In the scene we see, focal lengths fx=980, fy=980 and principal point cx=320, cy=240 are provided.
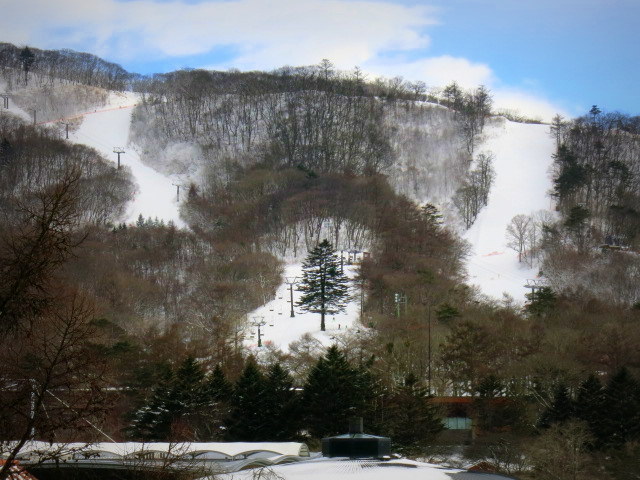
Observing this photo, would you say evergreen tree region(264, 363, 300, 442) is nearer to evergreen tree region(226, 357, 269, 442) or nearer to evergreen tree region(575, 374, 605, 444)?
evergreen tree region(226, 357, 269, 442)

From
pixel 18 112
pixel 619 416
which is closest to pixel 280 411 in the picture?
pixel 619 416

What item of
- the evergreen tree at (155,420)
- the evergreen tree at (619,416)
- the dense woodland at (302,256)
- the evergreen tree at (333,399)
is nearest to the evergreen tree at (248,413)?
the dense woodland at (302,256)

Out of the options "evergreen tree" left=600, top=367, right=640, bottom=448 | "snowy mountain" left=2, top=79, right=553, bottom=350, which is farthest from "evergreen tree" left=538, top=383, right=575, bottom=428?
"snowy mountain" left=2, top=79, right=553, bottom=350

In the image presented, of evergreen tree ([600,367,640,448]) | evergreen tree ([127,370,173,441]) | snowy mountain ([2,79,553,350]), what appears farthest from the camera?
snowy mountain ([2,79,553,350])

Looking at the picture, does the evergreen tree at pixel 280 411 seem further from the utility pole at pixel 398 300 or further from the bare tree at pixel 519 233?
the bare tree at pixel 519 233

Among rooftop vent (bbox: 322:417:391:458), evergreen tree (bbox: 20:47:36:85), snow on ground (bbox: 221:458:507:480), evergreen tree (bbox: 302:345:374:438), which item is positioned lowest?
snow on ground (bbox: 221:458:507:480)

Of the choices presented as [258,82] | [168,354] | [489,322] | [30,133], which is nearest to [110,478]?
[168,354]
